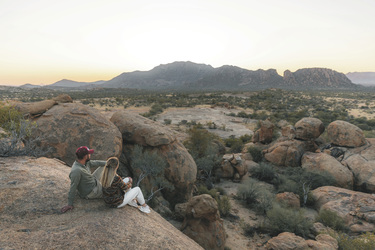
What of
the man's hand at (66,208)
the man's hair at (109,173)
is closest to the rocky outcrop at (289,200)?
the man's hair at (109,173)

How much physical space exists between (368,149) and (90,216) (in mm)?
15766

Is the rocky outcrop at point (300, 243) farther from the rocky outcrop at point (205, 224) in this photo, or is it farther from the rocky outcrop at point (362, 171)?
the rocky outcrop at point (362, 171)

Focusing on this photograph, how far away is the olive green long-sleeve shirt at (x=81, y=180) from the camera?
3838 millimetres

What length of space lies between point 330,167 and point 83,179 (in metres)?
13.4

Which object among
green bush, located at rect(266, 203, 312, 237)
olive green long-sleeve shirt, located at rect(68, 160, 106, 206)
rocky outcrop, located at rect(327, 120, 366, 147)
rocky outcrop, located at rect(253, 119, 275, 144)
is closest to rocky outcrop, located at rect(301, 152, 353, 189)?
rocky outcrop, located at rect(327, 120, 366, 147)

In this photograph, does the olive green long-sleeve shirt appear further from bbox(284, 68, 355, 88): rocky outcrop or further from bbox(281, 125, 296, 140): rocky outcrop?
bbox(284, 68, 355, 88): rocky outcrop

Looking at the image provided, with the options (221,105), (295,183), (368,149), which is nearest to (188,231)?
(295,183)

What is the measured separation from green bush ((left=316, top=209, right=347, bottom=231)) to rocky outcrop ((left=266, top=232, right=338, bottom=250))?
6.76 ft

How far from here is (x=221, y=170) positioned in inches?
507

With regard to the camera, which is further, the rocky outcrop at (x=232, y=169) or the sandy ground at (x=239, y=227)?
the rocky outcrop at (x=232, y=169)

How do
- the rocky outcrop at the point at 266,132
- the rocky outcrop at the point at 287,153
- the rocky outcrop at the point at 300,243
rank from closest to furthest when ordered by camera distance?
the rocky outcrop at the point at 300,243 < the rocky outcrop at the point at 287,153 < the rocky outcrop at the point at 266,132

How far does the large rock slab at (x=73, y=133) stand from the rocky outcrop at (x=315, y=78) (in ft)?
540

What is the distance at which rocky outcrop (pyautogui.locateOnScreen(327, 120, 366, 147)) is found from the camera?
41.7 feet

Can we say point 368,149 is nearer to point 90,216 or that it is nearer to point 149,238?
point 149,238
